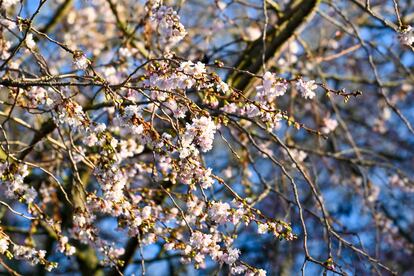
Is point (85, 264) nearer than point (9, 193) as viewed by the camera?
No

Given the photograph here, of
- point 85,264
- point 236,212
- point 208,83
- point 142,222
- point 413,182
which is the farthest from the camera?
point 85,264

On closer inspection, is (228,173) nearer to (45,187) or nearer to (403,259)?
(45,187)

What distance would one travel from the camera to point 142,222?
329cm

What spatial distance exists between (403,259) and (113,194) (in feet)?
22.1

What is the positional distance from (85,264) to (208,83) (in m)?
3.24

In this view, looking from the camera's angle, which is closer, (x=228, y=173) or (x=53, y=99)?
(x=53, y=99)

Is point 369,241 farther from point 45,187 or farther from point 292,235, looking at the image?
point 292,235

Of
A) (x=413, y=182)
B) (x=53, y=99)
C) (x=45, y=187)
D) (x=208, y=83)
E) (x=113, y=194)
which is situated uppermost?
(x=413, y=182)

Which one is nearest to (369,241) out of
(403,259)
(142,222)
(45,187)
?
(403,259)

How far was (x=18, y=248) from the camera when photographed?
3.38m

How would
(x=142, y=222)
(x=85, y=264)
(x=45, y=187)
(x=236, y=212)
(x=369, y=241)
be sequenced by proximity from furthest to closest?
(x=369, y=241) < (x=85, y=264) < (x=45, y=187) < (x=142, y=222) < (x=236, y=212)

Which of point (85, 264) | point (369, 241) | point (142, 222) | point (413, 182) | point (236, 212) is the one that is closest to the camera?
point (236, 212)

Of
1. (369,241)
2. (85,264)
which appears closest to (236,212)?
(85,264)

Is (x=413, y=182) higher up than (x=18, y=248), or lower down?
higher up
